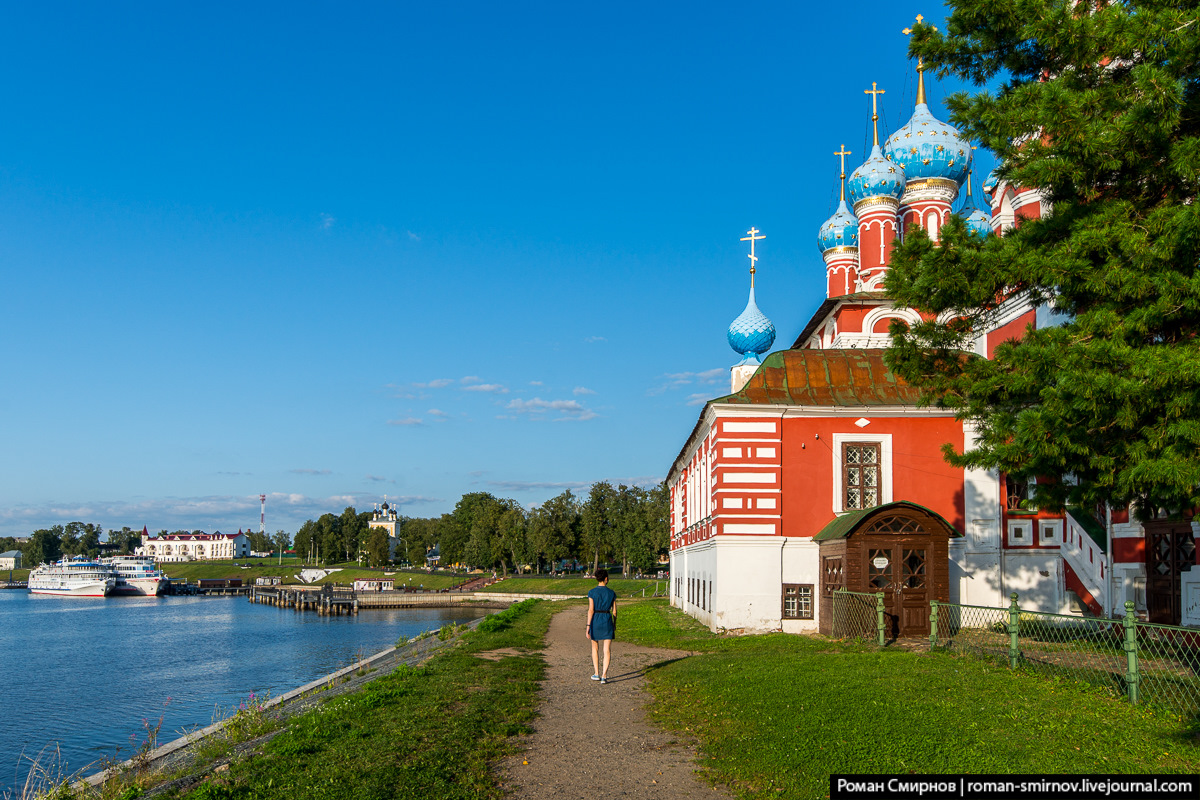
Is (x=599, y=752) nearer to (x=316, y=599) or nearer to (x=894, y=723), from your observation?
(x=894, y=723)

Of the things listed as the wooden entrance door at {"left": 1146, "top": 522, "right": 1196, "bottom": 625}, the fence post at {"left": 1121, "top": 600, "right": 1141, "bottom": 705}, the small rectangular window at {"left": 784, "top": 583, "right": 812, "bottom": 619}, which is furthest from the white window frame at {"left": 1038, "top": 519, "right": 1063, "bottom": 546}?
the fence post at {"left": 1121, "top": 600, "right": 1141, "bottom": 705}

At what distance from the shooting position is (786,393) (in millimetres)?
22297

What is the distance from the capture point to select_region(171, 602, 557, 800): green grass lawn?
7.61 metres

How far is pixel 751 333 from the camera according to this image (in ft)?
Result: 140

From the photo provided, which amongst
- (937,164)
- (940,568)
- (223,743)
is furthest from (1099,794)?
(937,164)

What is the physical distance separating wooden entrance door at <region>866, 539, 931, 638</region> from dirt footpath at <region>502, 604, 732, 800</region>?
6.90 m

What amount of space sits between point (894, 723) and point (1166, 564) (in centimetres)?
1096

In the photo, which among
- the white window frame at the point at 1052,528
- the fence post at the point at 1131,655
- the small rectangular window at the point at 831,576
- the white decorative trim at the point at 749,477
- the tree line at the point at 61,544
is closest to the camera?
the fence post at the point at 1131,655

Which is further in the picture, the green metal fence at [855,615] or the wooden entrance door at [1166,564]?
the green metal fence at [855,615]

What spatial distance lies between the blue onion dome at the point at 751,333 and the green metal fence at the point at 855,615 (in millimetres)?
24267

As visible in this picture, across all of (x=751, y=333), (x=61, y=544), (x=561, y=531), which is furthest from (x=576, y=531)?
(x=61, y=544)

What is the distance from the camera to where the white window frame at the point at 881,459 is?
21859 mm

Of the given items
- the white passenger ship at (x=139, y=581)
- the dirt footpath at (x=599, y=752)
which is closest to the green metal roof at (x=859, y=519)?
the dirt footpath at (x=599, y=752)

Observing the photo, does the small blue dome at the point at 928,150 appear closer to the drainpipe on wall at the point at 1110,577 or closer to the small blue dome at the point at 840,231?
the small blue dome at the point at 840,231
